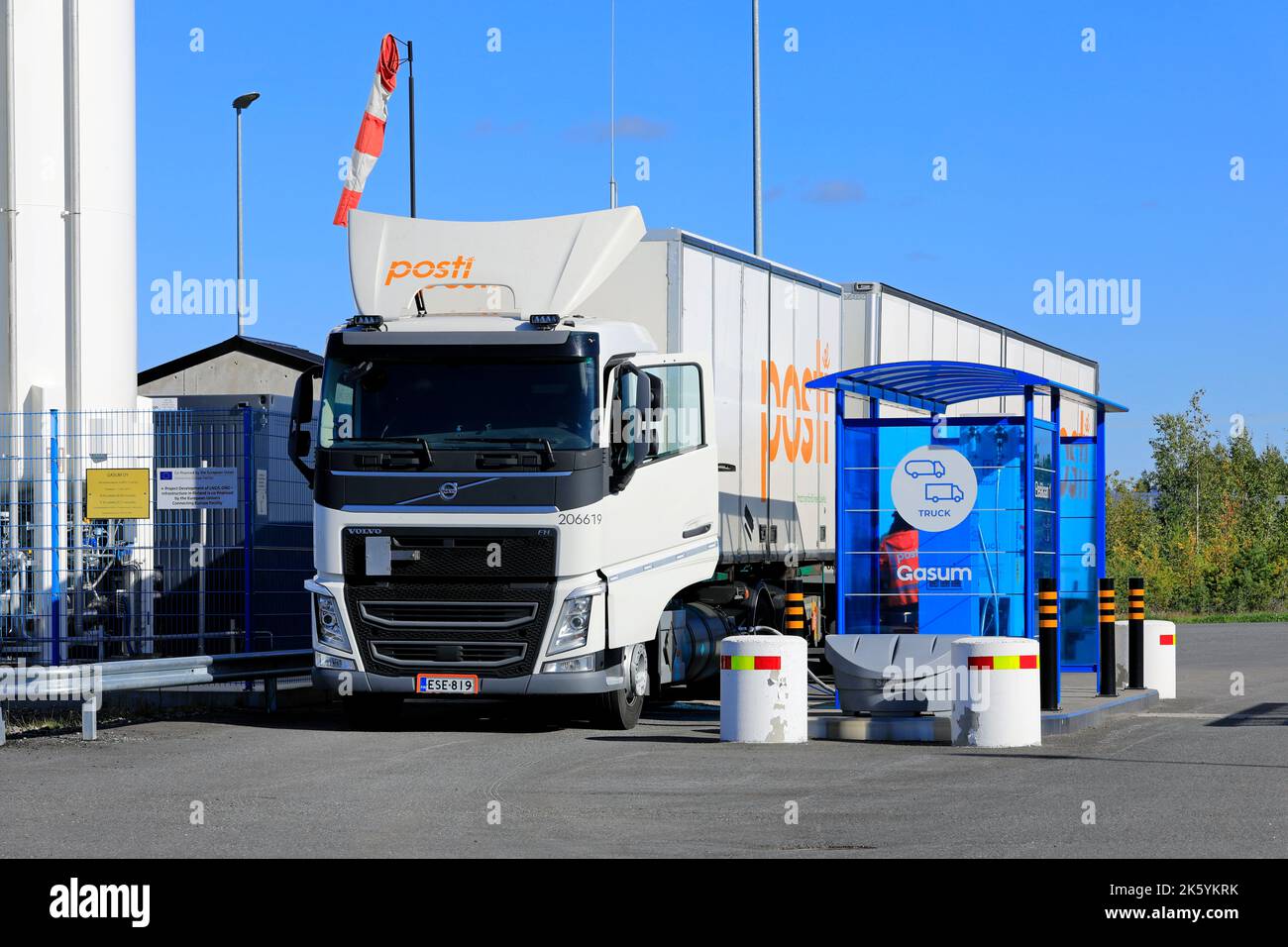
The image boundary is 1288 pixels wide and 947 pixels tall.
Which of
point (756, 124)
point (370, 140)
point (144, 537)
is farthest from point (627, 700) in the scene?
point (756, 124)

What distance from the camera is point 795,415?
19.1 meters

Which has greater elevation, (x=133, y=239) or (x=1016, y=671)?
(x=133, y=239)

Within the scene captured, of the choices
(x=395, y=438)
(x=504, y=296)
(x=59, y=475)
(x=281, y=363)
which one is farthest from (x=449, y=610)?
(x=281, y=363)

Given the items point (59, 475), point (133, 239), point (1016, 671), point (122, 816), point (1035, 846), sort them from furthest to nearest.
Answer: point (133, 239) → point (59, 475) → point (1016, 671) → point (122, 816) → point (1035, 846)

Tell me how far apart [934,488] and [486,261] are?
4559 mm

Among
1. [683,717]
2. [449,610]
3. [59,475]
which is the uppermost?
[59,475]

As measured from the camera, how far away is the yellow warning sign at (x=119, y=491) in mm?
15688

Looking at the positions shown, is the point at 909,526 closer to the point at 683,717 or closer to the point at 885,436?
the point at 885,436

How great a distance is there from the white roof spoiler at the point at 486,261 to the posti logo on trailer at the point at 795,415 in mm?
3204

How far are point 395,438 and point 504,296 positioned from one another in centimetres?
173

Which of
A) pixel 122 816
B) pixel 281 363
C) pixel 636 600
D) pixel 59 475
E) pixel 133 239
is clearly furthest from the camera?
pixel 281 363

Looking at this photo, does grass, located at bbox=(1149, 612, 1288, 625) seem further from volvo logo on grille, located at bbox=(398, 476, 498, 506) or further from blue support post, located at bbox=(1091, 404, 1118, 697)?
volvo logo on grille, located at bbox=(398, 476, 498, 506)

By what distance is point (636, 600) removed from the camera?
14812mm

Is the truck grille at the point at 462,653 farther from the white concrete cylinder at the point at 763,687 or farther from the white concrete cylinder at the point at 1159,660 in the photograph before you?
the white concrete cylinder at the point at 1159,660
